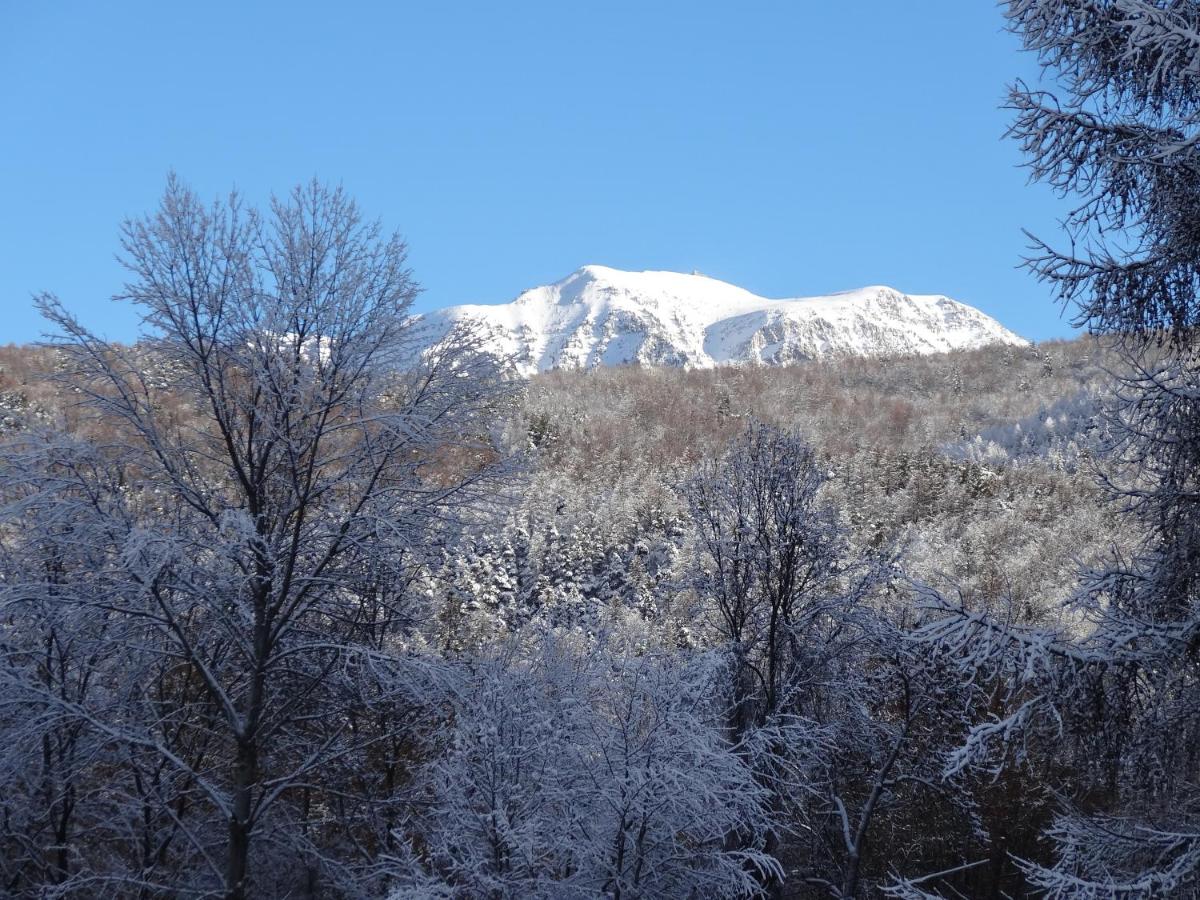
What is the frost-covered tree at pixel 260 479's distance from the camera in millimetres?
7863

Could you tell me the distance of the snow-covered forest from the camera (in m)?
5.29

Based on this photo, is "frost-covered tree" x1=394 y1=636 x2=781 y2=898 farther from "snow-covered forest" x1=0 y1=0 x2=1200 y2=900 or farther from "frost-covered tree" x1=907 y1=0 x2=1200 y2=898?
"frost-covered tree" x1=907 y1=0 x2=1200 y2=898

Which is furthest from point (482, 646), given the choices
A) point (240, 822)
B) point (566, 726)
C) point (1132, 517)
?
point (1132, 517)

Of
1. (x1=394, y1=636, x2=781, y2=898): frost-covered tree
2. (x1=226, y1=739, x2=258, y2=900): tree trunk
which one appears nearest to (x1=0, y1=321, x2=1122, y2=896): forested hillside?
(x1=394, y1=636, x2=781, y2=898): frost-covered tree

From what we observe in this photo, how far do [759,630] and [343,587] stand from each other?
7766 mm

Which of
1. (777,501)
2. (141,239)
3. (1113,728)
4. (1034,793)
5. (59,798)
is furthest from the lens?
(1034,793)

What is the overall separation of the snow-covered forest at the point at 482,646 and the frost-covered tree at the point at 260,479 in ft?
0.16

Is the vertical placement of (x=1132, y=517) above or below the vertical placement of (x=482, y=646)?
above

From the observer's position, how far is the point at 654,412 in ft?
200

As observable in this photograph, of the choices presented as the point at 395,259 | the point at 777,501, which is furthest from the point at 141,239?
the point at 777,501

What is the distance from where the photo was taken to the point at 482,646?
16.4m

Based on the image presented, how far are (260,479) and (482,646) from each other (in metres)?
8.69

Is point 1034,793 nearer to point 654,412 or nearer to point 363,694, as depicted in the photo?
point 363,694

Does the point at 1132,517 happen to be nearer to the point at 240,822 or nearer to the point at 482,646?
the point at 240,822
